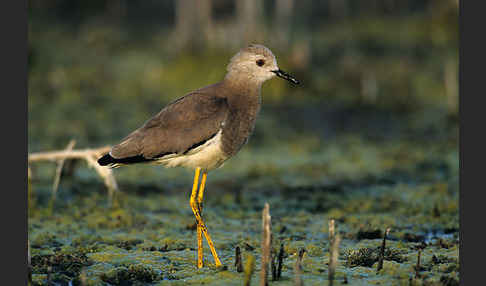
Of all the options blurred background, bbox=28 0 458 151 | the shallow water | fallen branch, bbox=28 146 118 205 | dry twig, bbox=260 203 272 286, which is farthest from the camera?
blurred background, bbox=28 0 458 151

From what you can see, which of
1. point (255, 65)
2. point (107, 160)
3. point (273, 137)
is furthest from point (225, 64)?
point (107, 160)

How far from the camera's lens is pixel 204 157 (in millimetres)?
5660

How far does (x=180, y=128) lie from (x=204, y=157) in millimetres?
330

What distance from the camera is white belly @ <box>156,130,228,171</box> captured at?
5.60 meters

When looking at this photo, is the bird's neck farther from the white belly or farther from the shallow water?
the shallow water

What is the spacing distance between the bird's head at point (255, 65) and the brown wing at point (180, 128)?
10.9 inches

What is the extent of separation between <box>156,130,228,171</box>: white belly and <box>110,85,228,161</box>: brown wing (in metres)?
0.05

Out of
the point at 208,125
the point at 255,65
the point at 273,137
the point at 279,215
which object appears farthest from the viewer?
the point at 273,137

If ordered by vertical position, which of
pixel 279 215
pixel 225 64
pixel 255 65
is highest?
pixel 225 64

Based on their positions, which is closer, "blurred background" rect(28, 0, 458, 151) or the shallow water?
the shallow water

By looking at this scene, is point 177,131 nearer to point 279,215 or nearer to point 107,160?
point 107,160

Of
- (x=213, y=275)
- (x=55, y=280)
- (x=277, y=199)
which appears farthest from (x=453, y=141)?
(x=55, y=280)

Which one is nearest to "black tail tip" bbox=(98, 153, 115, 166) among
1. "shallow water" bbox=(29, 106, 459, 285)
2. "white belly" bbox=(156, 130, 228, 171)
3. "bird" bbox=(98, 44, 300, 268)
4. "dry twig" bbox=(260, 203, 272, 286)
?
"bird" bbox=(98, 44, 300, 268)

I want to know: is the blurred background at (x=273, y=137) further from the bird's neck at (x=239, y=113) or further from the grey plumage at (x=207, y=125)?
the bird's neck at (x=239, y=113)
